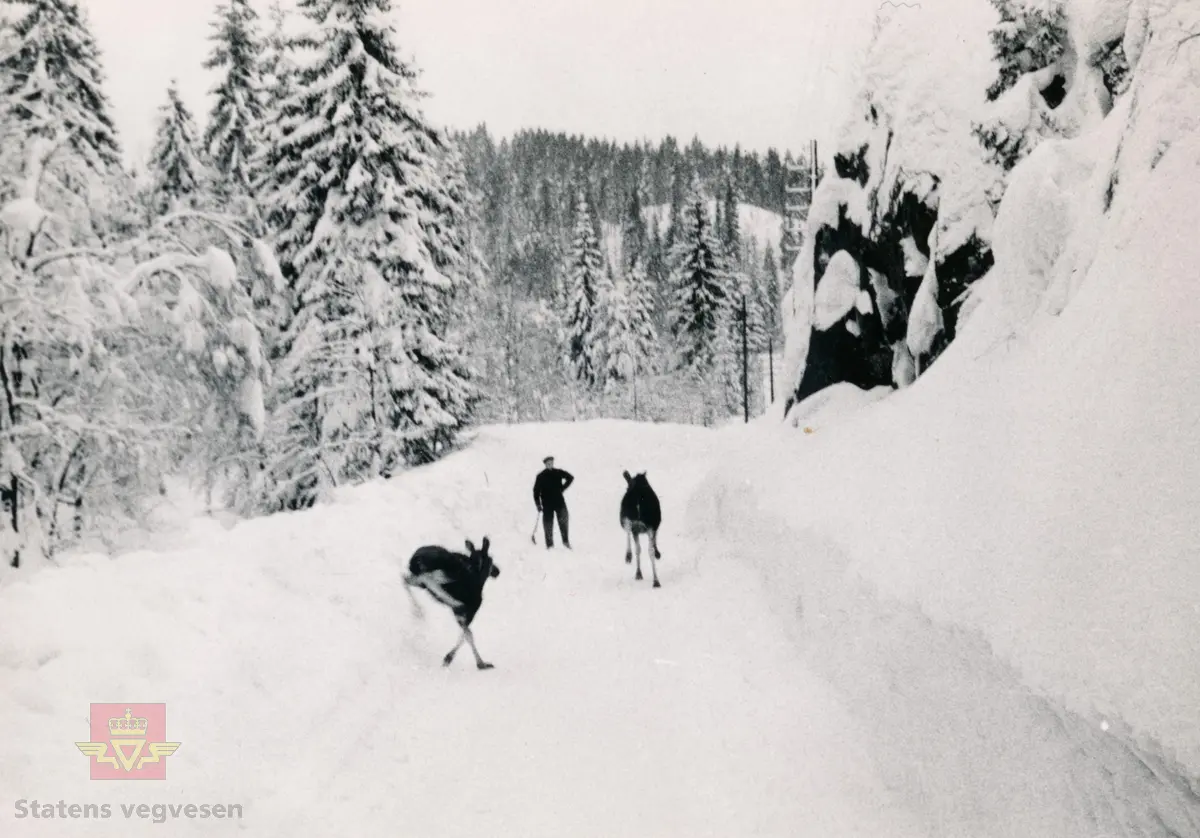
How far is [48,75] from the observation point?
7.09 meters

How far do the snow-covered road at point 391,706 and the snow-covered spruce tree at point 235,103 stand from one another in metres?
13.5

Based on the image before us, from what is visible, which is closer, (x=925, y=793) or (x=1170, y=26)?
(x=925, y=793)

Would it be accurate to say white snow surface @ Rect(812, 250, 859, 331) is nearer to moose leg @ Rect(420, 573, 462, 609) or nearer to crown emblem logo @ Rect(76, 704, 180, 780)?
moose leg @ Rect(420, 573, 462, 609)

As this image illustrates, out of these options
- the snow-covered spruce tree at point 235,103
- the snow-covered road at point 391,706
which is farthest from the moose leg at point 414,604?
the snow-covered spruce tree at point 235,103

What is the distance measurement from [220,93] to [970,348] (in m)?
18.8

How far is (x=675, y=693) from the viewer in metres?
A: 6.19

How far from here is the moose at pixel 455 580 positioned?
672 centimetres

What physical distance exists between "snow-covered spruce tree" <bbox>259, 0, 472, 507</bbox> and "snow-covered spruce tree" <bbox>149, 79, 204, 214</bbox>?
223 cm

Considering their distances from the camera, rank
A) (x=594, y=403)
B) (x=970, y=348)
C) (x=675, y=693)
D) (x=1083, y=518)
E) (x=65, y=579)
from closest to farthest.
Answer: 1. (x=1083, y=518)
2. (x=65, y=579)
3. (x=675, y=693)
4. (x=970, y=348)
5. (x=594, y=403)

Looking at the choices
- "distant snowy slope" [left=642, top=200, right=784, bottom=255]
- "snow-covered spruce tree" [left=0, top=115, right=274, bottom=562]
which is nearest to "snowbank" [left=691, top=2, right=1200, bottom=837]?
"snow-covered spruce tree" [left=0, top=115, right=274, bottom=562]

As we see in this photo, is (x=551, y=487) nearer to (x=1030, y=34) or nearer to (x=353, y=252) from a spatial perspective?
(x=353, y=252)

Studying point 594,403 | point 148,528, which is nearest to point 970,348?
point 148,528

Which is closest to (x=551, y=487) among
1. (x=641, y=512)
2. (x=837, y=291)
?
(x=641, y=512)

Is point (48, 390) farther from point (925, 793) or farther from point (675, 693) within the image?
point (925, 793)
